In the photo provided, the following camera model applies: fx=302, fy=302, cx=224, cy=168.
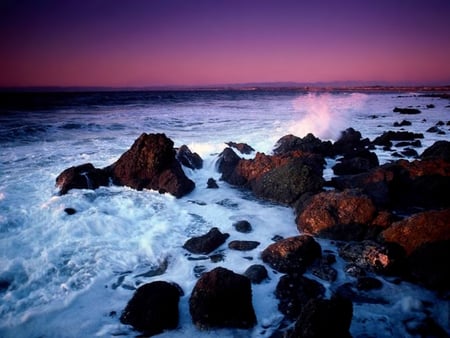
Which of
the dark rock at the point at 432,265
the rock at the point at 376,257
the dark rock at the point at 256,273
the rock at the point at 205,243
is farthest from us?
the rock at the point at 205,243

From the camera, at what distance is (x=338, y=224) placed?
5.85 m

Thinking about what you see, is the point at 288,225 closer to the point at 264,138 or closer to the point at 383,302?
the point at 383,302

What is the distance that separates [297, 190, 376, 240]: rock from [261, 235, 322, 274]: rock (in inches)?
38.5

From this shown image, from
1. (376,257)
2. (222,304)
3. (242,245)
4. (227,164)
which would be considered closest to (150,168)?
(227,164)

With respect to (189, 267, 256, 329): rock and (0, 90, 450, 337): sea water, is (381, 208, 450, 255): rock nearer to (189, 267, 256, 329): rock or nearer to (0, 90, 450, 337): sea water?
(0, 90, 450, 337): sea water

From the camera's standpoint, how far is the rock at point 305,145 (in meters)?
12.1

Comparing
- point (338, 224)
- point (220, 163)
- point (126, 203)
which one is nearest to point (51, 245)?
point (126, 203)

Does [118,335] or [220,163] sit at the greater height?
[220,163]

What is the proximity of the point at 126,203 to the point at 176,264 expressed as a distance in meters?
2.97

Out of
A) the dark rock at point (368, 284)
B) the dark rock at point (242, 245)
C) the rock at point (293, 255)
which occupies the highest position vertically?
Answer: the rock at point (293, 255)

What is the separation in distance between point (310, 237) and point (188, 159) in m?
6.52

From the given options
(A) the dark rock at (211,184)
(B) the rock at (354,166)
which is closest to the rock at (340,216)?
(A) the dark rock at (211,184)

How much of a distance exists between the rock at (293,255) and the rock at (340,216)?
0.98m

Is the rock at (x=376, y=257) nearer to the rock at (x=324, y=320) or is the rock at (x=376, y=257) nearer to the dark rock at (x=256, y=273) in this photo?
the dark rock at (x=256, y=273)
